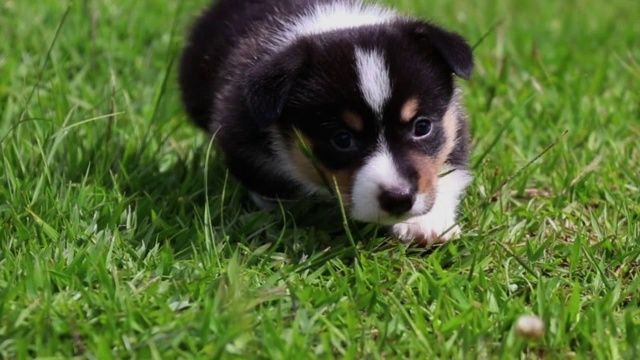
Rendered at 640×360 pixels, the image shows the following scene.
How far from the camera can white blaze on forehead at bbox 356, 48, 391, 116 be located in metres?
3.49

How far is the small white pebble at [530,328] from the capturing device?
2959 mm

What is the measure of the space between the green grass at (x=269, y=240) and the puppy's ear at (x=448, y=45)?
586 mm

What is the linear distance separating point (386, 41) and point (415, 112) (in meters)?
0.27

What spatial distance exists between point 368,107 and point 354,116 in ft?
0.19

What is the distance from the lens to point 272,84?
354 centimetres

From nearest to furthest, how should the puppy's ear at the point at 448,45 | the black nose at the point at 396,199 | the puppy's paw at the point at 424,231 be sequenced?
the black nose at the point at 396,199, the puppy's ear at the point at 448,45, the puppy's paw at the point at 424,231

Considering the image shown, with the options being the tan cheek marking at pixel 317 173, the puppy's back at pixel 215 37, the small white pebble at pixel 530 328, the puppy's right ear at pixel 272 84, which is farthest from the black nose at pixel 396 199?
the puppy's back at pixel 215 37

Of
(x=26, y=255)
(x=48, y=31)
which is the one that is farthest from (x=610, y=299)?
(x=48, y=31)

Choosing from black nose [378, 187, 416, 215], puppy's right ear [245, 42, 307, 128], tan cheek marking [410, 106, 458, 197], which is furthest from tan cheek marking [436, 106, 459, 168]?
puppy's right ear [245, 42, 307, 128]

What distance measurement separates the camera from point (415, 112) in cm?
360

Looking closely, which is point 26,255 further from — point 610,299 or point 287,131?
point 610,299

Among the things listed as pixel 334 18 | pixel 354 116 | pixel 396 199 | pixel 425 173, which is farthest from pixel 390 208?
pixel 334 18

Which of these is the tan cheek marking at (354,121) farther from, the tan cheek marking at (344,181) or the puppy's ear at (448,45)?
the puppy's ear at (448,45)

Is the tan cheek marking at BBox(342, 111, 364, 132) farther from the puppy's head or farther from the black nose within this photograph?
the black nose
